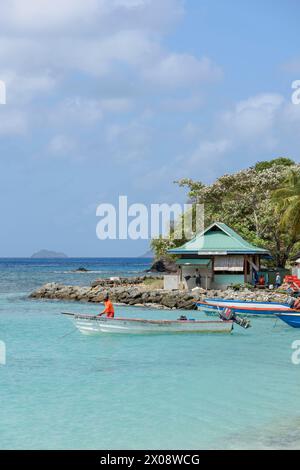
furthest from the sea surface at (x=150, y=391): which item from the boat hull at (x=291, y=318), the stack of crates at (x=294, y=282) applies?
the stack of crates at (x=294, y=282)

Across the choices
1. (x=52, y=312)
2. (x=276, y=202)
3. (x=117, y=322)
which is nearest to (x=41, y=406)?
(x=117, y=322)

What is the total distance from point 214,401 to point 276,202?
28731 millimetres

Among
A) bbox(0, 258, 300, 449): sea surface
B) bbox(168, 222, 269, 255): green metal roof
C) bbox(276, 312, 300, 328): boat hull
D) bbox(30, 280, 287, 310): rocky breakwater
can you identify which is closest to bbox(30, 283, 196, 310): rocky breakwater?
bbox(30, 280, 287, 310): rocky breakwater

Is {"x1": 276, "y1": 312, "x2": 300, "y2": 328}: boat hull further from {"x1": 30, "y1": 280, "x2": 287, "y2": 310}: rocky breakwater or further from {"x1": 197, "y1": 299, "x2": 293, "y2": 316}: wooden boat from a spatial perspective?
{"x1": 30, "y1": 280, "x2": 287, "y2": 310}: rocky breakwater

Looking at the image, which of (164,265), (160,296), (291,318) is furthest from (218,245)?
(164,265)

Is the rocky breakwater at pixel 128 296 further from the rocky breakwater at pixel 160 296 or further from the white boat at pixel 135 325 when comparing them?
the white boat at pixel 135 325

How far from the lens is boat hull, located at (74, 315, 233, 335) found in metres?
23.4

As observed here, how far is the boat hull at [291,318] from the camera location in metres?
26.0

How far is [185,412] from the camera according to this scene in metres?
14.0

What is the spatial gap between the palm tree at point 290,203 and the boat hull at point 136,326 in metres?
14.7

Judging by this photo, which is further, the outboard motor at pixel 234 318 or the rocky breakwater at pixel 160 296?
the rocky breakwater at pixel 160 296

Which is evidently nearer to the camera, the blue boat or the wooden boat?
the blue boat
